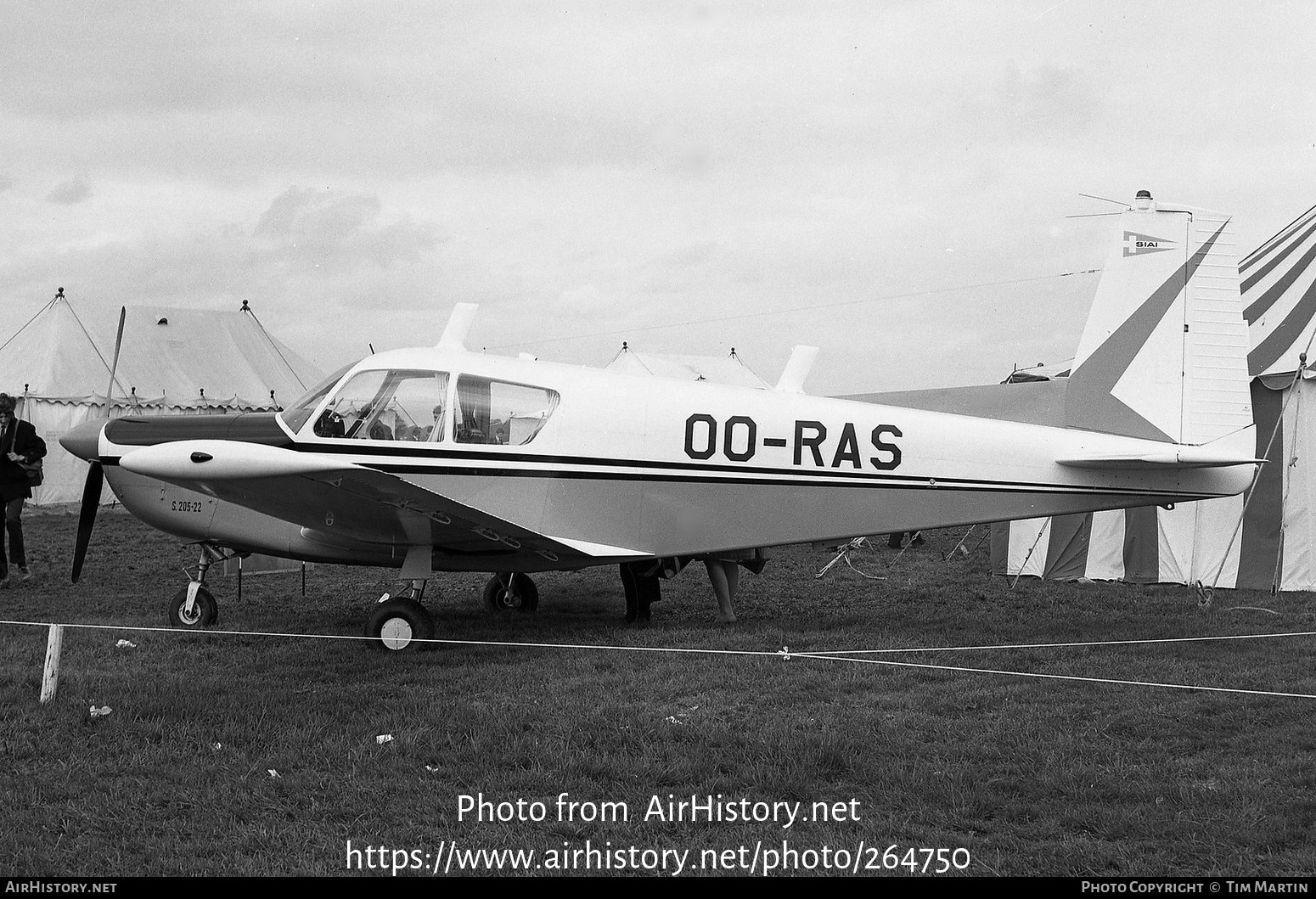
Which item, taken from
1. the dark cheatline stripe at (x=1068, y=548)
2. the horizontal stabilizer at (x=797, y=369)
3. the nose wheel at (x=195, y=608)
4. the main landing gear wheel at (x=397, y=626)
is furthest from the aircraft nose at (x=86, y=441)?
the dark cheatline stripe at (x=1068, y=548)

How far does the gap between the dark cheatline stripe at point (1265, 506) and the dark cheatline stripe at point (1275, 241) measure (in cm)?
238

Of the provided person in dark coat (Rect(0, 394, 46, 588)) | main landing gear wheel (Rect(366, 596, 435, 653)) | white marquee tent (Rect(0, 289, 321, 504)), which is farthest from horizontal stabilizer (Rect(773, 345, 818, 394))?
white marquee tent (Rect(0, 289, 321, 504))

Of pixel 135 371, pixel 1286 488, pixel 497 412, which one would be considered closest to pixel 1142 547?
pixel 1286 488

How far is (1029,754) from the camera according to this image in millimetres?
4582

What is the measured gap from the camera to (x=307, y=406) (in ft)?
24.6

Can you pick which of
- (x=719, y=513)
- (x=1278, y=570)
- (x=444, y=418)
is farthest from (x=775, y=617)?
(x=1278, y=570)

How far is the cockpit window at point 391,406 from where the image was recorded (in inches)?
292

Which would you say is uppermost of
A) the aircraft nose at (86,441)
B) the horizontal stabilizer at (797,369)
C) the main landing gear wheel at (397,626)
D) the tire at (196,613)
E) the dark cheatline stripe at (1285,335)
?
the dark cheatline stripe at (1285,335)

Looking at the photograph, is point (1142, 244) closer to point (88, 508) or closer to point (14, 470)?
point (88, 508)

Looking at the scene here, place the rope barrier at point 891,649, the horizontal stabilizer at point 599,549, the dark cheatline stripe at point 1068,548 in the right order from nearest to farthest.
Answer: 1. the rope barrier at point 891,649
2. the horizontal stabilizer at point 599,549
3. the dark cheatline stripe at point 1068,548

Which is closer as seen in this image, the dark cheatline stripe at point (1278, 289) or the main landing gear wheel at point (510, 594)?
the main landing gear wheel at point (510, 594)

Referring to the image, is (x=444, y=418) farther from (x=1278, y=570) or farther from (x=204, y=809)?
(x=1278, y=570)

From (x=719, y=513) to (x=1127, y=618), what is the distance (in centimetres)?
357

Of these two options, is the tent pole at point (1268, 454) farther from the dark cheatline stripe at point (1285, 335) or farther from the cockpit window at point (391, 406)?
the cockpit window at point (391, 406)
